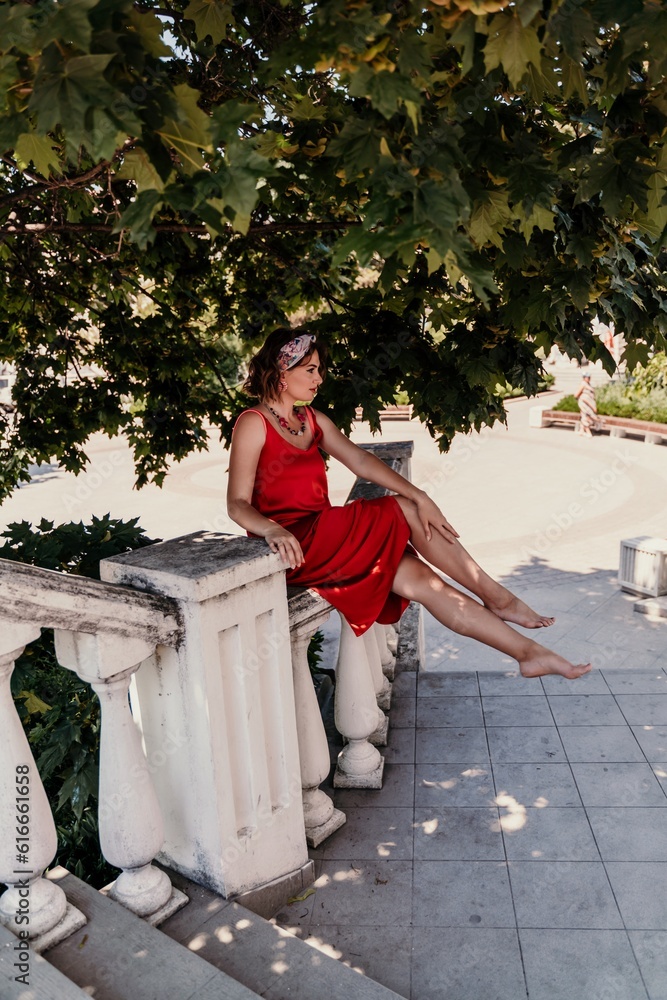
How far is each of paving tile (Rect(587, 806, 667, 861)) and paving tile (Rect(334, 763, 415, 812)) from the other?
2.38ft

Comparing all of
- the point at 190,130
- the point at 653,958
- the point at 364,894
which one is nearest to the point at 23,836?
the point at 364,894

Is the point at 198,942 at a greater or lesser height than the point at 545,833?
greater

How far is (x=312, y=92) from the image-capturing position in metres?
4.33

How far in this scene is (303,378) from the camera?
3.51m

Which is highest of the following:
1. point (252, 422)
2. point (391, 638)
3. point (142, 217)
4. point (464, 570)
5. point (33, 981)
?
point (142, 217)

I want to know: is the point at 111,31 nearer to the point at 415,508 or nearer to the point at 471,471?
the point at 415,508

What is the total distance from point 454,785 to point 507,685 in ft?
3.45

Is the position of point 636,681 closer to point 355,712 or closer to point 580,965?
point 355,712

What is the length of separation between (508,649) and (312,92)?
118 inches

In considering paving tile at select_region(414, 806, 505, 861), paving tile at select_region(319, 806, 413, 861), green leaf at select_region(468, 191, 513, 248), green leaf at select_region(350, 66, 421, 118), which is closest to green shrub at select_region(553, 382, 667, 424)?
paving tile at select_region(414, 806, 505, 861)

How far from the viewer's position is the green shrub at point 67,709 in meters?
2.84

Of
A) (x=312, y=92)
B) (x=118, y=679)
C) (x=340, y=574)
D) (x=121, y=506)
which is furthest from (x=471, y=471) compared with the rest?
(x=118, y=679)

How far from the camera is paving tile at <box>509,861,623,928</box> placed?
8.93 feet

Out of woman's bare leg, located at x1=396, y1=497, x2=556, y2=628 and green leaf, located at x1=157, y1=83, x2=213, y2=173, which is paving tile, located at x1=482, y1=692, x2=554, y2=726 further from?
green leaf, located at x1=157, y1=83, x2=213, y2=173
